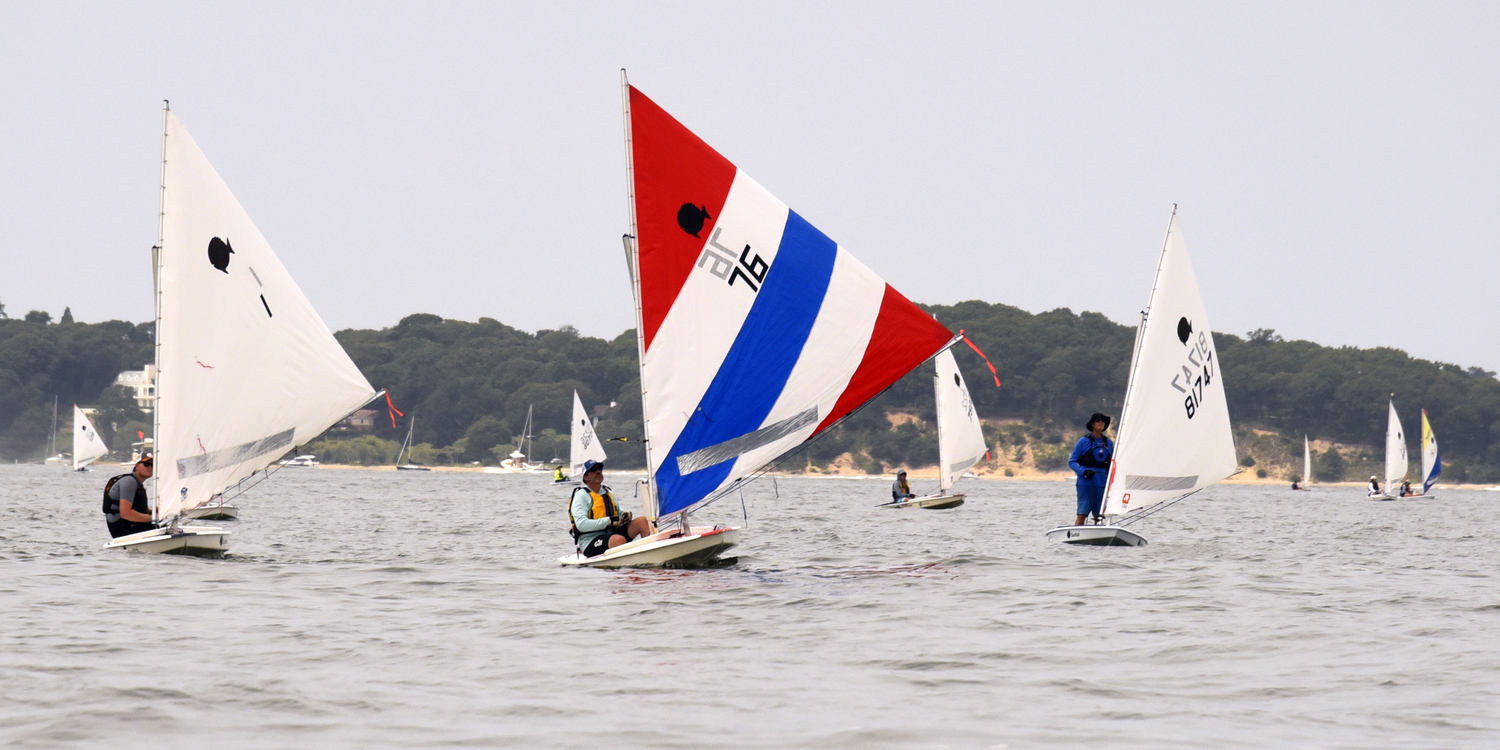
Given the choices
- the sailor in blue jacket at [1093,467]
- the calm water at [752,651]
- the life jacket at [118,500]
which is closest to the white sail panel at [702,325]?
the calm water at [752,651]

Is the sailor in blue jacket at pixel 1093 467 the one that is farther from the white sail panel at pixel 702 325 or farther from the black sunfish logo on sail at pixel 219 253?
the black sunfish logo on sail at pixel 219 253

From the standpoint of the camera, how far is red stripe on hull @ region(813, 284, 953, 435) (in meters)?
16.9

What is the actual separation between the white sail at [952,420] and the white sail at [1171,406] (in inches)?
883

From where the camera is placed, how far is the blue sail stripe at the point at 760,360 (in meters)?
16.1

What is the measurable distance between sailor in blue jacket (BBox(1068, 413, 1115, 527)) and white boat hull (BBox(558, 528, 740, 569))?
7.22 metres

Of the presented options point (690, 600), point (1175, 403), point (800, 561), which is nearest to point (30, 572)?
point (690, 600)

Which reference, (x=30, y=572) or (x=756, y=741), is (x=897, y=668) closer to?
(x=756, y=741)

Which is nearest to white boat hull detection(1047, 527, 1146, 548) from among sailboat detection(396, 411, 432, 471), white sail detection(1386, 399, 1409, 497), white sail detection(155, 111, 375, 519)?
white sail detection(155, 111, 375, 519)

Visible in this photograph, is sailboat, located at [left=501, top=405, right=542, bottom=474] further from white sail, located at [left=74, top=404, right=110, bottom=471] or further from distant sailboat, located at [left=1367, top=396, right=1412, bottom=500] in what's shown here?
distant sailboat, located at [left=1367, top=396, right=1412, bottom=500]

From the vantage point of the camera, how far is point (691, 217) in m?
15.9

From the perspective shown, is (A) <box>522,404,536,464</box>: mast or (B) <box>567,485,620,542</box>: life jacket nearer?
(B) <box>567,485,620,542</box>: life jacket

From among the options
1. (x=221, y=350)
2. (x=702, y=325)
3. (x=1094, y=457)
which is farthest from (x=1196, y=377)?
(x=221, y=350)

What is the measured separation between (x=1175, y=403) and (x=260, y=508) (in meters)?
27.4

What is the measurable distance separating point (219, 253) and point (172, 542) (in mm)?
3878
